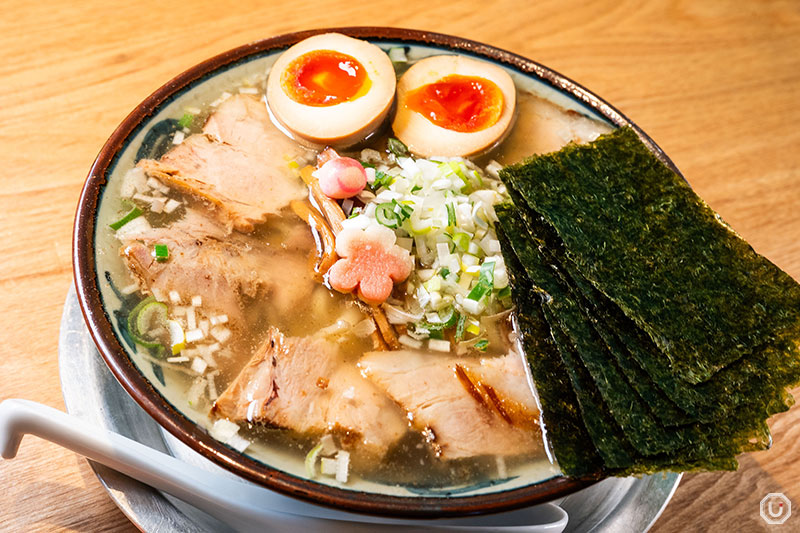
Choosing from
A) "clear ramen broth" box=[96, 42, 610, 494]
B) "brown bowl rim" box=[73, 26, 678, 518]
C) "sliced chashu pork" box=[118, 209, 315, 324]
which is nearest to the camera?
"brown bowl rim" box=[73, 26, 678, 518]

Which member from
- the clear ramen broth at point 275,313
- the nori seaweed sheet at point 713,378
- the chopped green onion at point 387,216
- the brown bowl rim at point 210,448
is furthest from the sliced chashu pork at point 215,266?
the nori seaweed sheet at point 713,378

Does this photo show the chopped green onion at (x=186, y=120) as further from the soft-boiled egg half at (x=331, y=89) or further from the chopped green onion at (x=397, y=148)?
the chopped green onion at (x=397, y=148)

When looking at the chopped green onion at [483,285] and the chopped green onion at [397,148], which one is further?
the chopped green onion at [397,148]

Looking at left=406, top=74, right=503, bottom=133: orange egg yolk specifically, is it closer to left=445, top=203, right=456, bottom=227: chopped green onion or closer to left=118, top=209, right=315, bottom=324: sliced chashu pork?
left=445, top=203, right=456, bottom=227: chopped green onion

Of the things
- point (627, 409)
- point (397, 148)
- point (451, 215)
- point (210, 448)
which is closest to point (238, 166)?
point (397, 148)

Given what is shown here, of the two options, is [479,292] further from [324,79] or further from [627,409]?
[324,79]

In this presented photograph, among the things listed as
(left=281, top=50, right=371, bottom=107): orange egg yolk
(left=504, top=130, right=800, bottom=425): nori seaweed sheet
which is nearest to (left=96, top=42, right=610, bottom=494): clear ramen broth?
(left=281, top=50, right=371, bottom=107): orange egg yolk
